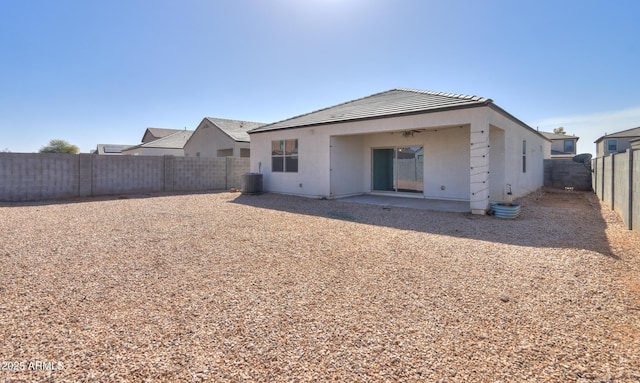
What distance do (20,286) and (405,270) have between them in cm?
487

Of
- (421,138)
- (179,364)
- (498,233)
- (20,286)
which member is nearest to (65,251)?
(20,286)

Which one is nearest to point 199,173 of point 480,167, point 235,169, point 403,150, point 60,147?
point 235,169

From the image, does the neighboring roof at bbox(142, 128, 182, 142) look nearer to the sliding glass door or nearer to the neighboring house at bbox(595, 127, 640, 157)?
the sliding glass door

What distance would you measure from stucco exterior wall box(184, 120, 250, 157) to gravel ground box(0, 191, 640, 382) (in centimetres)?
1608

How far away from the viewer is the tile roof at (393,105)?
10.0m

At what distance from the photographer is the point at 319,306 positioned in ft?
11.7

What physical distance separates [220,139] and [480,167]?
19.2 m

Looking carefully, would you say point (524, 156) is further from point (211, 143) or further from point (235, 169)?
point (211, 143)

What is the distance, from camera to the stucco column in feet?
30.4

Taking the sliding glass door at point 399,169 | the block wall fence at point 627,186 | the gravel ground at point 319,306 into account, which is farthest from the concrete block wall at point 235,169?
the block wall fence at point 627,186

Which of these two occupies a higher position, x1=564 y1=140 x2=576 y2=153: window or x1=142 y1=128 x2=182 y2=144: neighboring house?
x1=142 y1=128 x2=182 y2=144: neighboring house

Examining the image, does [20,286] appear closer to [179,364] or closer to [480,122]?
[179,364]

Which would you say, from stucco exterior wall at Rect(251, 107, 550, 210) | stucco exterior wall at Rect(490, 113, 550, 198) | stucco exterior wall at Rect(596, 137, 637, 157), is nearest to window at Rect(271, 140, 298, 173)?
stucco exterior wall at Rect(251, 107, 550, 210)

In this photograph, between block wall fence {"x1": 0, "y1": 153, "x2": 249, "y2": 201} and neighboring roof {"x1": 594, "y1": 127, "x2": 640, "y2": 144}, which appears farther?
neighboring roof {"x1": 594, "y1": 127, "x2": 640, "y2": 144}
